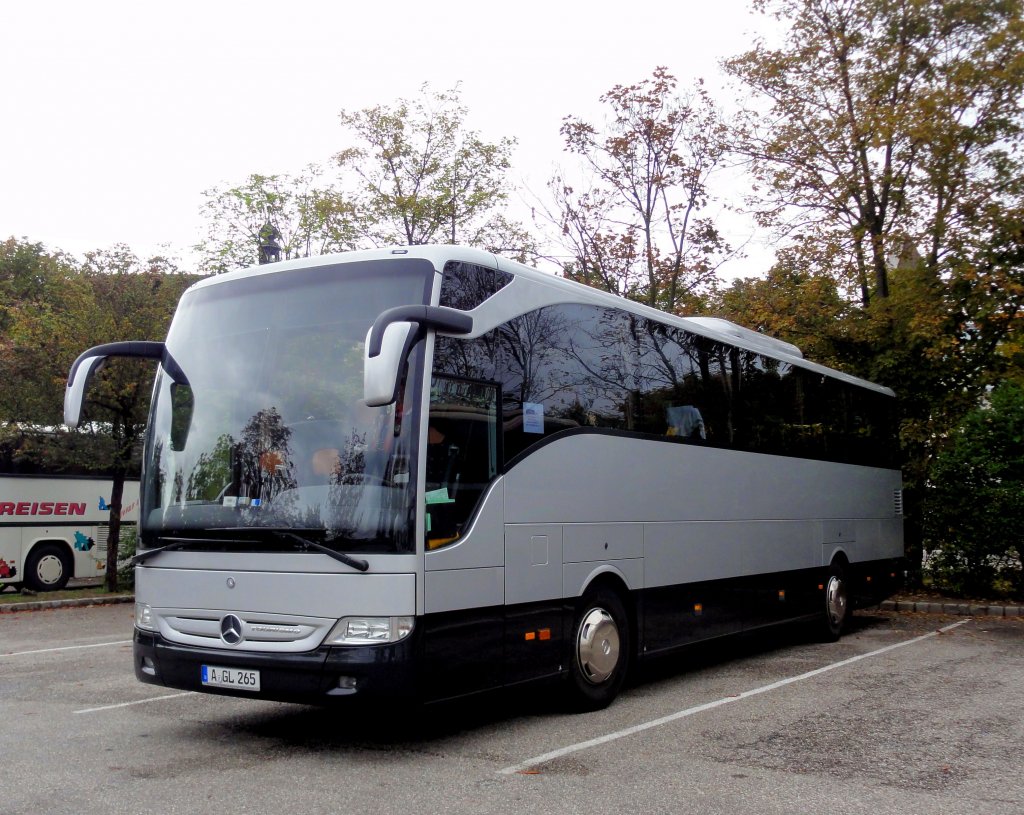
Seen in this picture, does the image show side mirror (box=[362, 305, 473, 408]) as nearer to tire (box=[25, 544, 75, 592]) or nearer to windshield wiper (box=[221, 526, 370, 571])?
windshield wiper (box=[221, 526, 370, 571])

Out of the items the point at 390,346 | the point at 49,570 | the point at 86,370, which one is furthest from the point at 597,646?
the point at 49,570

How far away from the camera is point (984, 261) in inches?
690

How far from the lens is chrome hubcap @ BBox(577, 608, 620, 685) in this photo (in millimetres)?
8539

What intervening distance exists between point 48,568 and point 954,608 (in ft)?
55.7

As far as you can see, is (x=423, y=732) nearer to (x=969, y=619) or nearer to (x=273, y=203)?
(x=969, y=619)

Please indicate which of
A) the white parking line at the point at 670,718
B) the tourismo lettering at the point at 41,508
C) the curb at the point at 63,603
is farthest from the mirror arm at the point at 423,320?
the tourismo lettering at the point at 41,508

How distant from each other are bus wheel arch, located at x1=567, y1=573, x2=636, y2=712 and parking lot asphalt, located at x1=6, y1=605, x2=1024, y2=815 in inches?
7.2

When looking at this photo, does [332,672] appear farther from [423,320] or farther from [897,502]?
[897,502]

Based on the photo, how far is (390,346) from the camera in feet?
20.5

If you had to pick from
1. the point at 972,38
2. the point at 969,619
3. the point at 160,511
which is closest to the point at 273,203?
the point at 972,38

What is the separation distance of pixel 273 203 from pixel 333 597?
23.1 metres

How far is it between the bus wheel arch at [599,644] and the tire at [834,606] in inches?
202

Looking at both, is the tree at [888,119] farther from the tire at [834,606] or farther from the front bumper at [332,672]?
the front bumper at [332,672]

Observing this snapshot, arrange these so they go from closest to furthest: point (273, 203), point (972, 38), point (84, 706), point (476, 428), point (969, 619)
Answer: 1. point (476, 428)
2. point (84, 706)
3. point (969, 619)
4. point (972, 38)
5. point (273, 203)
